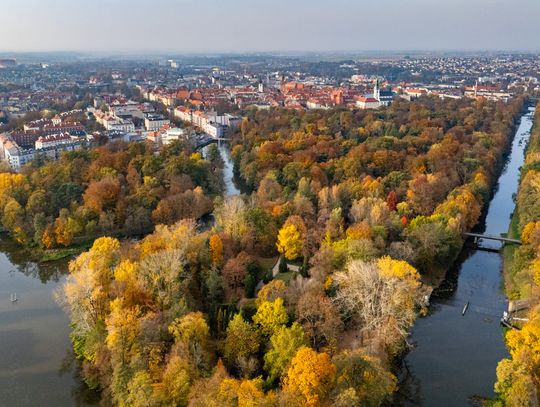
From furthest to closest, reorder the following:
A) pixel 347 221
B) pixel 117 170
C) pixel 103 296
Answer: pixel 117 170, pixel 347 221, pixel 103 296

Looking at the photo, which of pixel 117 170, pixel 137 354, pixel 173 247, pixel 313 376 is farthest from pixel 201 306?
pixel 117 170

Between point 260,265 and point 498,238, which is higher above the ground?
point 260,265

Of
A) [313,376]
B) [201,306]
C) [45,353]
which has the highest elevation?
[313,376]

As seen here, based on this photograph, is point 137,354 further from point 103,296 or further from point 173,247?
point 173,247

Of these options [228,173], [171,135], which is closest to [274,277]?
[228,173]

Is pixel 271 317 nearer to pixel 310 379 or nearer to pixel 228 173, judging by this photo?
pixel 310 379

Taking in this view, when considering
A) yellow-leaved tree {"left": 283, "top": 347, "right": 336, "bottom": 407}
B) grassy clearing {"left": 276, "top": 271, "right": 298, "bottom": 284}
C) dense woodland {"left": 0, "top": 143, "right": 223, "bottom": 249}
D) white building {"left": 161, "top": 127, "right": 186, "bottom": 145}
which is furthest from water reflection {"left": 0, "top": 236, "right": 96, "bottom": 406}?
white building {"left": 161, "top": 127, "right": 186, "bottom": 145}

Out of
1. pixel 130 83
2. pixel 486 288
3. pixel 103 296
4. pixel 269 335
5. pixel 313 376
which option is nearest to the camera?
pixel 313 376
